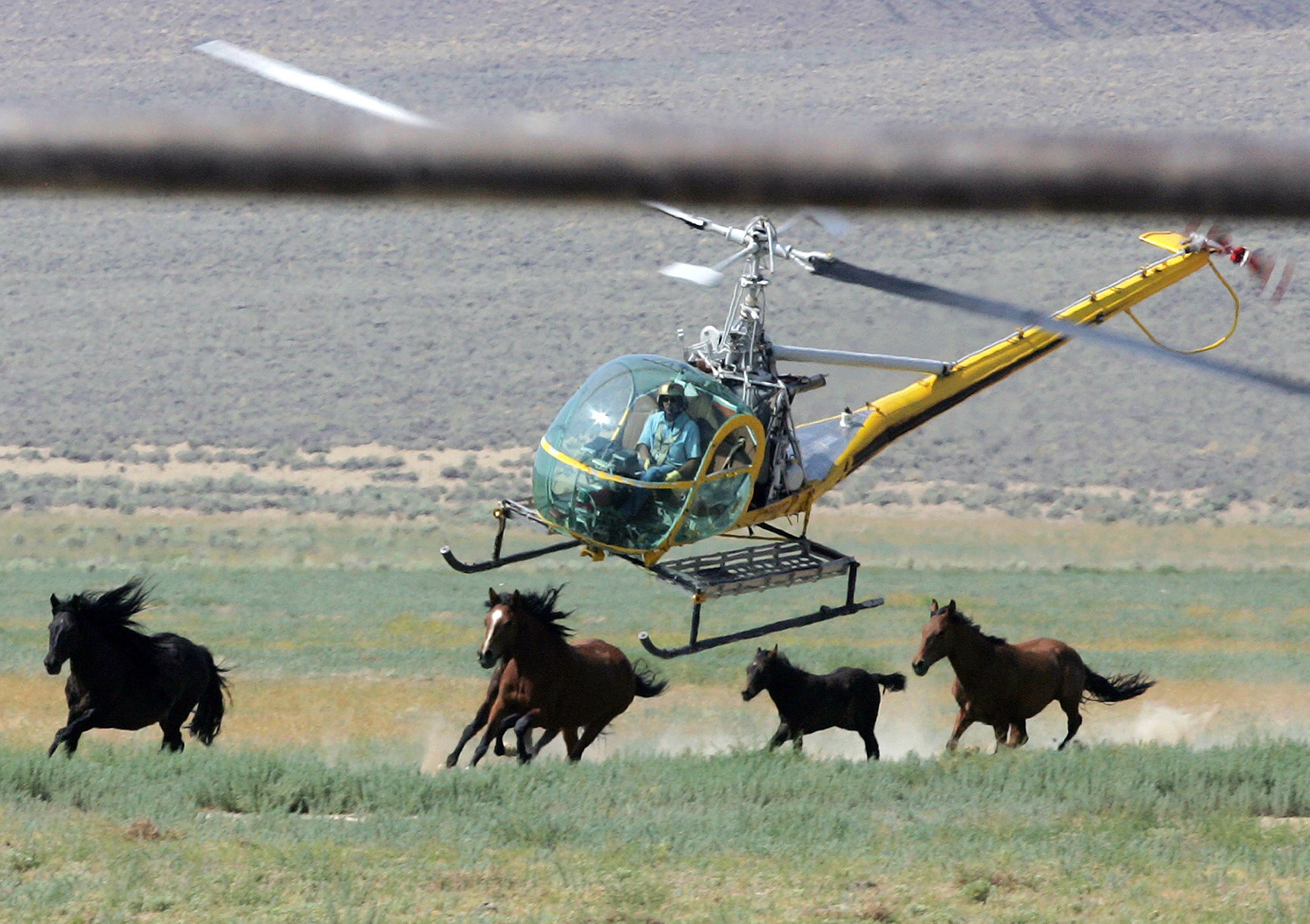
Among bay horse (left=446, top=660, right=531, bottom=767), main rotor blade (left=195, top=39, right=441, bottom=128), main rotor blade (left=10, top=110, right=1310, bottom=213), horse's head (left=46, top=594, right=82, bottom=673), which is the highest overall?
main rotor blade (left=195, top=39, right=441, bottom=128)

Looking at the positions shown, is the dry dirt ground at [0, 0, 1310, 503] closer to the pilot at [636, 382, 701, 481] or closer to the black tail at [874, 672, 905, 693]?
the black tail at [874, 672, 905, 693]

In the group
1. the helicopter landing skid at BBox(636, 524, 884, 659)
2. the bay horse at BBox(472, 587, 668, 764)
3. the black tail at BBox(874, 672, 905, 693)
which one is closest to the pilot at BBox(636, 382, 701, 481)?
the helicopter landing skid at BBox(636, 524, 884, 659)

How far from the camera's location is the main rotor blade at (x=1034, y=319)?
216cm

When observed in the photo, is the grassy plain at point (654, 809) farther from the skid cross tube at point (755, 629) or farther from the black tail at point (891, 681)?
the skid cross tube at point (755, 629)

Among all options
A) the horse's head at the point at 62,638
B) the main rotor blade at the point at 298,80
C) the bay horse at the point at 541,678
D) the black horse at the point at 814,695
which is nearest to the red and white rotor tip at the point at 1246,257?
the black horse at the point at 814,695

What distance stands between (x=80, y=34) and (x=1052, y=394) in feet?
172

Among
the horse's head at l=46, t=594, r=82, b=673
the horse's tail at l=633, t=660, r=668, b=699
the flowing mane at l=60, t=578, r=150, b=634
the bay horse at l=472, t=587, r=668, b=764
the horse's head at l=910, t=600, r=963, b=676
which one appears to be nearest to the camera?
the horse's head at l=46, t=594, r=82, b=673

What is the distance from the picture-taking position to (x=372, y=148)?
1.02 meters

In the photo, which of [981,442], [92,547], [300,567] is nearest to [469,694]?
[300,567]

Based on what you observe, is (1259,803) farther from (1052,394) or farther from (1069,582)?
(1052,394)

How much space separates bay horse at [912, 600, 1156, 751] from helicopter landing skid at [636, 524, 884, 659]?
1327mm

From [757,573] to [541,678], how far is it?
1928 mm

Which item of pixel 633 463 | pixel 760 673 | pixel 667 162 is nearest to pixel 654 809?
pixel 633 463

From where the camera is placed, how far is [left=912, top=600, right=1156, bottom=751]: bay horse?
13328 mm
